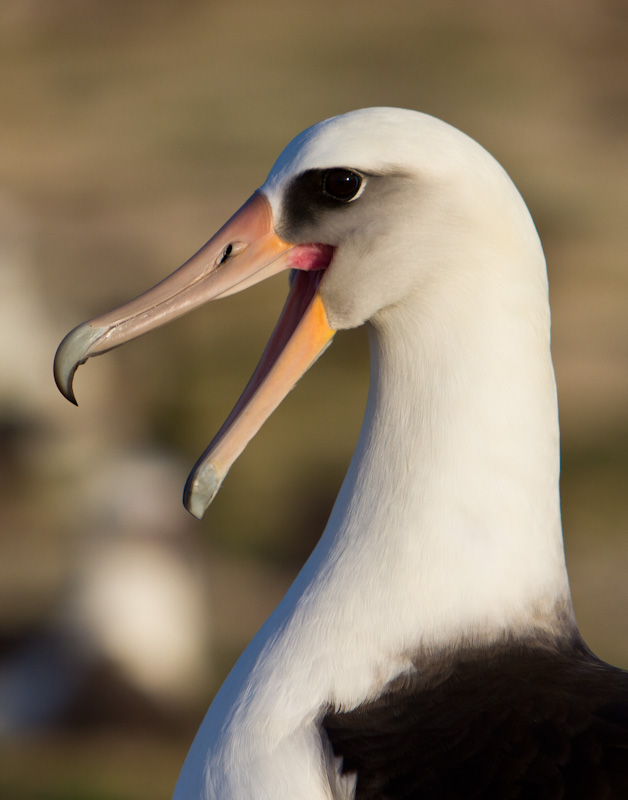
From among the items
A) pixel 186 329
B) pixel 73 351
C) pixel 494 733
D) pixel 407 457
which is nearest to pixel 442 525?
pixel 407 457

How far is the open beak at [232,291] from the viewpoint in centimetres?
176

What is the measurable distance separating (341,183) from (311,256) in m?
0.15

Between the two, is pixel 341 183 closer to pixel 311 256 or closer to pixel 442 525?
pixel 311 256

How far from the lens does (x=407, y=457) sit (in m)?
1.75

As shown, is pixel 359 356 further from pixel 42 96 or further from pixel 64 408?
pixel 42 96

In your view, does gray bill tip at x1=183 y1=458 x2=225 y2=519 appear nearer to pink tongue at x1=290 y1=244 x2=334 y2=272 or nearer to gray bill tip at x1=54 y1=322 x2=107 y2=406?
gray bill tip at x1=54 y1=322 x2=107 y2=406

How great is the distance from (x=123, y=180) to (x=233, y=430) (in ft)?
33.3

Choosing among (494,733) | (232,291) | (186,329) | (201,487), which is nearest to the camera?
(494,733)

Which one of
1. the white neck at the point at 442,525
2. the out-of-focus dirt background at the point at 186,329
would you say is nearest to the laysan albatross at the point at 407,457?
the white neck at the point at 442,525

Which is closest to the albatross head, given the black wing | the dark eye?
the dark eye

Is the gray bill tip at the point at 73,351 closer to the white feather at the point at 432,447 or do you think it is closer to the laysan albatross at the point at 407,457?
the laysan albatross at the point at 407,457

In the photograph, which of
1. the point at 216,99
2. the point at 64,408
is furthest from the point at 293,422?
the point at 216,99

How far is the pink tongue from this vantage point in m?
1.82

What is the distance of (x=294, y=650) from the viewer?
69.1 inches
